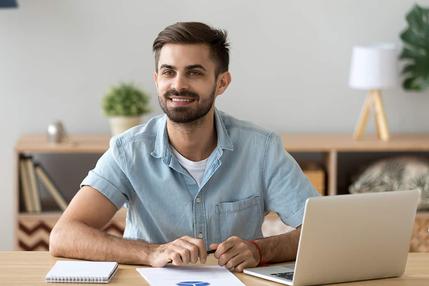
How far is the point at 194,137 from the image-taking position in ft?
9.34

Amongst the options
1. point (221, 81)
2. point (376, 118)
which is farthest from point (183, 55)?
point (376, 118)

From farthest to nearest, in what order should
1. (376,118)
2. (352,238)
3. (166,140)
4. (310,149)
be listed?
(376,118) < (310,149) < (166,140) < (352,238)

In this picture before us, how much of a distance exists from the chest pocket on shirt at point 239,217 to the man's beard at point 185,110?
0.86 feet

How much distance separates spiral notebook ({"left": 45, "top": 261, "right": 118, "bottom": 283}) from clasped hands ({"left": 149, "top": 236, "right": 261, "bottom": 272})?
12cm

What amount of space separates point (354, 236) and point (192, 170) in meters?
0.69

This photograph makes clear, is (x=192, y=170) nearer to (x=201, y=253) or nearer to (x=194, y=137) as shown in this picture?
(x=194, y=137)

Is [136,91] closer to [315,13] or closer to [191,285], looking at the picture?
[315,13]

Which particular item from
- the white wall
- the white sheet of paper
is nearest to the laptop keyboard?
the white sheet of paper

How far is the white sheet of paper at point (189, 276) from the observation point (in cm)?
233

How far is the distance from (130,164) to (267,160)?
0.39 m

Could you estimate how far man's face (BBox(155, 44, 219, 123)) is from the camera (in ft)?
8.94

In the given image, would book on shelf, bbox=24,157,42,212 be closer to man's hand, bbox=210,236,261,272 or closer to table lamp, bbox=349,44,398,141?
table lamp, bbox=349,44,398,141

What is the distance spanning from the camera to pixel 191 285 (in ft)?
7.56

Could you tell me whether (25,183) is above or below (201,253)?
below
